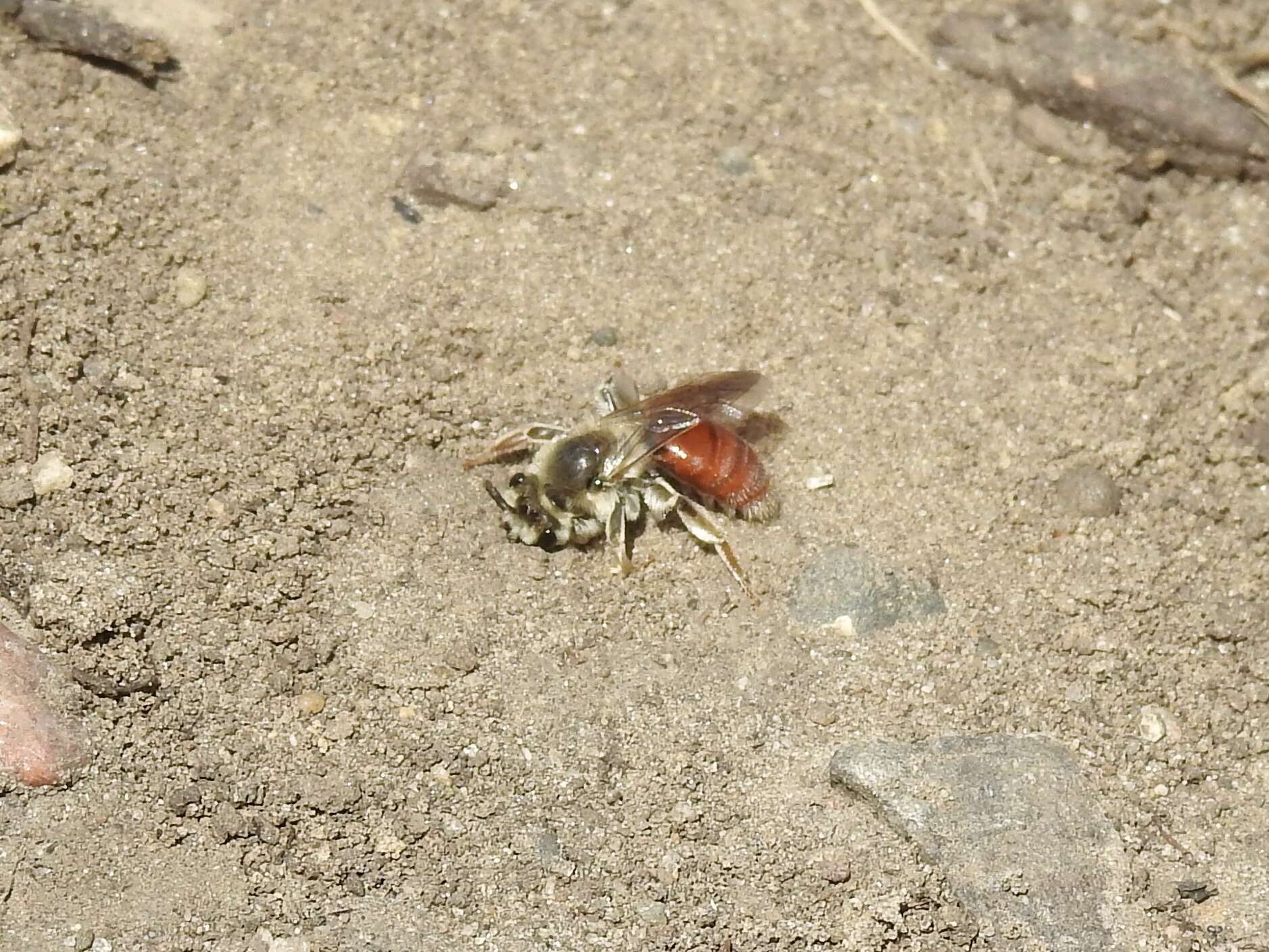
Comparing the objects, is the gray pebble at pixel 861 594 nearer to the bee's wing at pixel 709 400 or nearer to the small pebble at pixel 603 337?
the bee's wing at pixel 709 400

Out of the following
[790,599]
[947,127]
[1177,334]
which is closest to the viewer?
[790,599]

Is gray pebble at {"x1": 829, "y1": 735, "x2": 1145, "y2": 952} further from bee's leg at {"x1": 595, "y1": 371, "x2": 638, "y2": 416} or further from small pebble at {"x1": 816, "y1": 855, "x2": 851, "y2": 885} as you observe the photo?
bee's leg at {"x1": 595, "y1": 371, "x2": 638, "y2": 416}

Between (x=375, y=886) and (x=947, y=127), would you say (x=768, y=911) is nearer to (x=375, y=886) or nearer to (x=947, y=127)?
(x=375, y=886)

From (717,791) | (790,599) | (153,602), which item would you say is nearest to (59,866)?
(153,602)

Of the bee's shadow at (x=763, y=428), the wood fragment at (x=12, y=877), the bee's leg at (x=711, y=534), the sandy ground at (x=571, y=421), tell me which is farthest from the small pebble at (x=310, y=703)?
the bee's shadow at (x=763, y=428)

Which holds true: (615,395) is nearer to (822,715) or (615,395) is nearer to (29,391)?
(822,715)

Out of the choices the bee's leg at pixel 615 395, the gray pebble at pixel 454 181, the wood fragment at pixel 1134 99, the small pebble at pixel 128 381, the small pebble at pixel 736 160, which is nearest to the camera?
the small pebble at pixel 128 381

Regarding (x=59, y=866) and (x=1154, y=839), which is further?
(x=1154, y=839)

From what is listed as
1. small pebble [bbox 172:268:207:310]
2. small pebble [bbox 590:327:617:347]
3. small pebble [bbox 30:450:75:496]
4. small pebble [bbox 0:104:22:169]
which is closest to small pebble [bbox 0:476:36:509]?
small pebble [bbox 30:450:75:496]
